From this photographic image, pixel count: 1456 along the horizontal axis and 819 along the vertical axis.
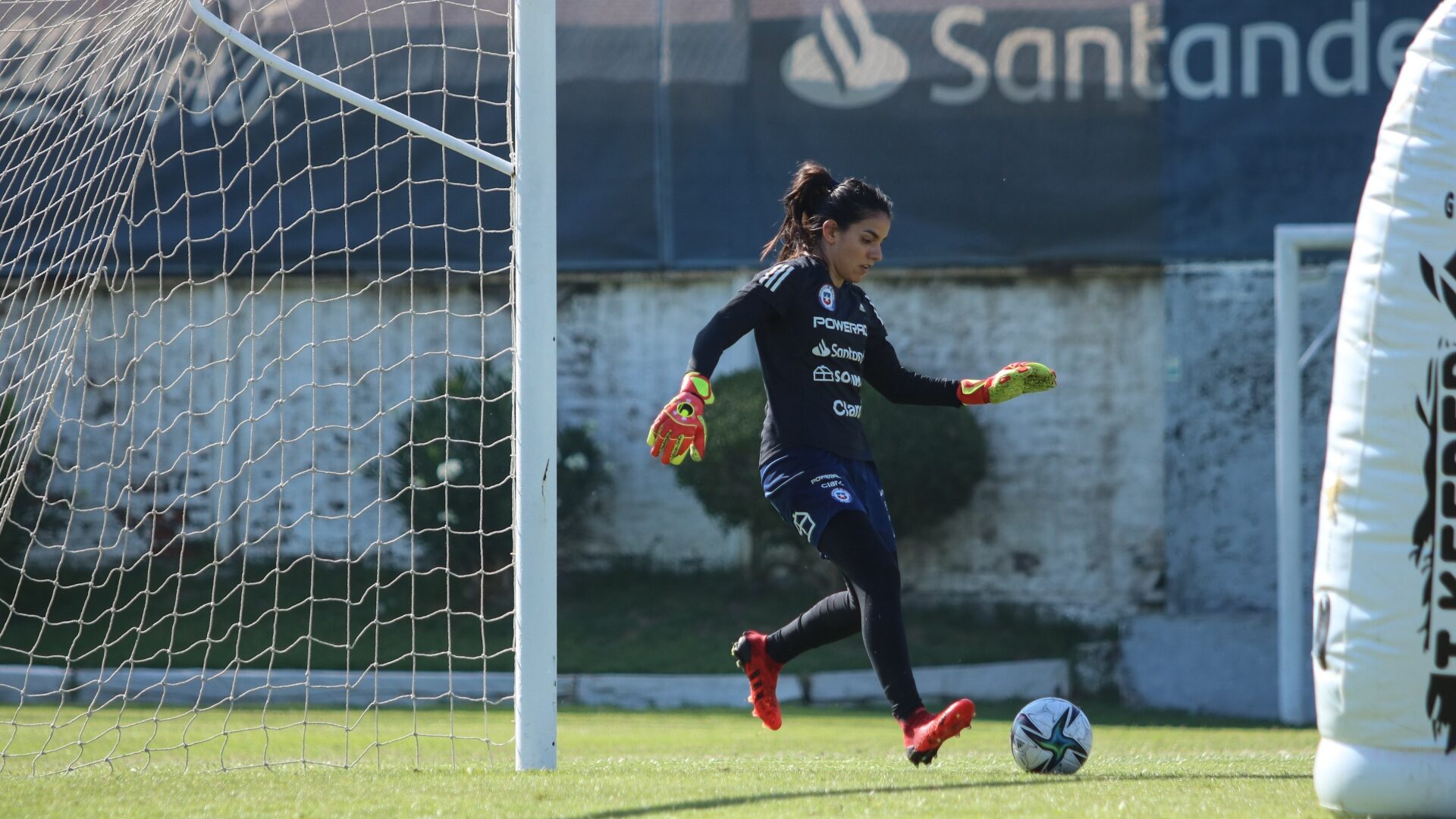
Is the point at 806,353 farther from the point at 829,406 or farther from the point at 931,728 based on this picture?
the point at 931,728

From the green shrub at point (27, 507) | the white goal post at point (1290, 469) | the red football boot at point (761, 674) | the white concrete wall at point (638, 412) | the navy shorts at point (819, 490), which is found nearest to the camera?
the navy shorts at point (819, 490)

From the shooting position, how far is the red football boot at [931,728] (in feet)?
14.3

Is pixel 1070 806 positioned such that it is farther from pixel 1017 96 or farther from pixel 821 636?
pixel 1017 96

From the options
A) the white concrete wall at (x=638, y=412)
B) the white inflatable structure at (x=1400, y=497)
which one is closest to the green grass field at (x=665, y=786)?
the white inflatable structure at (x=1400, y=497)

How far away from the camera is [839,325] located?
16.3 feet

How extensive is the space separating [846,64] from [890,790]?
9353mm

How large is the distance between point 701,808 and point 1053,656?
807 cm

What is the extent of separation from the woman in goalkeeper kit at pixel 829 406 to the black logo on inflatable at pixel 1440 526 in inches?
56.4

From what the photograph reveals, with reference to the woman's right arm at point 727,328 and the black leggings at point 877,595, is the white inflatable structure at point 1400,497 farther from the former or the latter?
the woman's right arm at point 727,328

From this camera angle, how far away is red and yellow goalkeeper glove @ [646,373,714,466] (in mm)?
4461

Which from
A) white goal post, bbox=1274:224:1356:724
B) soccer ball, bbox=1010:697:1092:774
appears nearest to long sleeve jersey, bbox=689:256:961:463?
soccer ball, bbox=1010:697:1092:774

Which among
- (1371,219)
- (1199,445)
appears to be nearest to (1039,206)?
(1199,445)

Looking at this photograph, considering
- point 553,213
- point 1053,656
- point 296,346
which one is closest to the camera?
point 553,213

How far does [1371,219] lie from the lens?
350 cm
